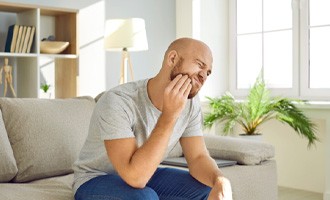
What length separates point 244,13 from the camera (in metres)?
4.92

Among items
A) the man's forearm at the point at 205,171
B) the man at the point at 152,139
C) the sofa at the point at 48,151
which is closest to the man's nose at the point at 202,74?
the man at the point at 152,139

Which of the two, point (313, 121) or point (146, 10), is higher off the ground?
point (146, 10)

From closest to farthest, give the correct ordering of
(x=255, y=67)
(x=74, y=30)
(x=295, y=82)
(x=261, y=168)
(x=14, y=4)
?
(x=261, y=168) < (x=14, y=4) < (x=74, y=30) < (x=295, y=82) < (x=255, y=67)

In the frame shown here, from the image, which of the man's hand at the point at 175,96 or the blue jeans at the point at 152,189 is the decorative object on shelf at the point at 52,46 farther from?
the man's hand at the point at 175,96

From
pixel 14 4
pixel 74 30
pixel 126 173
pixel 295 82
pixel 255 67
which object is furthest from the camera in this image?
pixel 255 67

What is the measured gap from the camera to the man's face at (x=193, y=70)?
5.74 feet

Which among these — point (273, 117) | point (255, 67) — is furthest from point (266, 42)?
point (273, 117)

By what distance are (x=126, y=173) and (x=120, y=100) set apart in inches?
10.7

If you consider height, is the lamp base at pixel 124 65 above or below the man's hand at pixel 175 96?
above

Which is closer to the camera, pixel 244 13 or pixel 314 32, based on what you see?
pixel 314 32

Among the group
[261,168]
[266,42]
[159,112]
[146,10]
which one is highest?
[146,10]

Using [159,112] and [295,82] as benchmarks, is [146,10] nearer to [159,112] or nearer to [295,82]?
[295,82]

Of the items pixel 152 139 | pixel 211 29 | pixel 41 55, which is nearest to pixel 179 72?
pixel 152 139

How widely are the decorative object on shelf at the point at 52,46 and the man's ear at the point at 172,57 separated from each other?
2.37m
